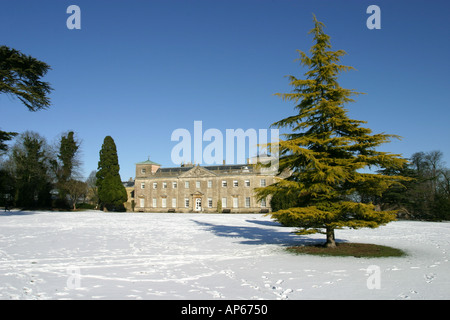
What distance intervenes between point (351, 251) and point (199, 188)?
43.1 metres

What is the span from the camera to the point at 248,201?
49.8 metres

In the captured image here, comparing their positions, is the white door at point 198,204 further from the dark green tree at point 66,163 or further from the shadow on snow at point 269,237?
the shadow on snow at point 269,237

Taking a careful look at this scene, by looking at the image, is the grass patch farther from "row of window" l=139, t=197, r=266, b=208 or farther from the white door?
the white door

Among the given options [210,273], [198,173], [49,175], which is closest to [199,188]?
[198,173]

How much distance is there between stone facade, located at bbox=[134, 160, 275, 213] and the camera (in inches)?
1962

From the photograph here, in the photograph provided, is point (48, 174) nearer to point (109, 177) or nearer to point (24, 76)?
point (109, 177)

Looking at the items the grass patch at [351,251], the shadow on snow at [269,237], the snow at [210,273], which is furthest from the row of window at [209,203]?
the snow at [210,273]

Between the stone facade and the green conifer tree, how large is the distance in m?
35.2

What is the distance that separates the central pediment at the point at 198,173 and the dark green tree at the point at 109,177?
10.3 m

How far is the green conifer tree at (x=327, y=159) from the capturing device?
34.5ft

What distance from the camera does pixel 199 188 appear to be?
53.4 m

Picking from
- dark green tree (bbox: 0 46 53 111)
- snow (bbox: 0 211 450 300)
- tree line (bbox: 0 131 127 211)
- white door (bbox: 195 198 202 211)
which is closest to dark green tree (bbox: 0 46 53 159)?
dark green tree (bbox: 0 46 53 111)
